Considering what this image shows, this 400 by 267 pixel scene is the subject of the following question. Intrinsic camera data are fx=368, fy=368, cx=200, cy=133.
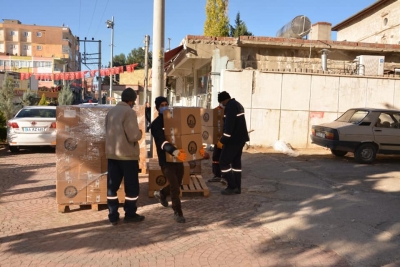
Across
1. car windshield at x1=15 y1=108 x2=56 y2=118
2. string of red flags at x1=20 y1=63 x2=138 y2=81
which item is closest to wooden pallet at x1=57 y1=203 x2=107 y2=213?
car windshield at x1=15 y1=108 x2=56 y2=118

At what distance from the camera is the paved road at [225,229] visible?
408 centimetres

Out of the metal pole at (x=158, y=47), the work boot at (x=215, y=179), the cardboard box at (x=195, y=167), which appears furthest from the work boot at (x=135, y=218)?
the metal pole at (x=158, y=47)

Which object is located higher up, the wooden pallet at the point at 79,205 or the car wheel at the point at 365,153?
the car wheel at the point at 365,153

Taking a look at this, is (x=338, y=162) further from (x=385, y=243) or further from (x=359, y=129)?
(x=385, y=243)

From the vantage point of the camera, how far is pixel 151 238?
181 inches

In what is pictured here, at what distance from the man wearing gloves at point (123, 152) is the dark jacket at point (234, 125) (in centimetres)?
197

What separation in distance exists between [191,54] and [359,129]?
622 cm

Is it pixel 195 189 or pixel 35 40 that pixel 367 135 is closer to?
pixel 195 189

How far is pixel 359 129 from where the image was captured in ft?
34.0

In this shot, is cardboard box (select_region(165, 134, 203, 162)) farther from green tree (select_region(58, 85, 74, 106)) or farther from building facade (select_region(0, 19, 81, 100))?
building facade (select_region(0, 19, 81, 100))

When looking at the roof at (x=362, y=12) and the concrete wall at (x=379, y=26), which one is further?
the roof at (x=362, y=12)

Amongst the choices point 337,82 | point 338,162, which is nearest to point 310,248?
point 338,162

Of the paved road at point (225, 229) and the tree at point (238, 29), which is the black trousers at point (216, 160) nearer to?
the paved road at point (225, 229)

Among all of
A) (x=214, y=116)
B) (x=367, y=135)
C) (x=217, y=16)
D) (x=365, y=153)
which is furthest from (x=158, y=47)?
(x=217, y=16)
